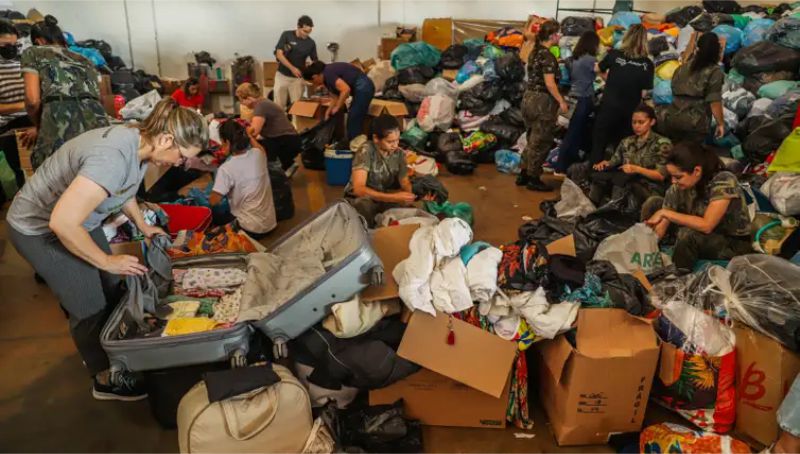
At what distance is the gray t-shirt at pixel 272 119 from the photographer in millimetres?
4539

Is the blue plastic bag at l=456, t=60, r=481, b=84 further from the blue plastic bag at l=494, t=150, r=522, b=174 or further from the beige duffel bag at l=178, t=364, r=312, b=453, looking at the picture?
the beige duffel bag at l=178, t=364, r=312, b=453

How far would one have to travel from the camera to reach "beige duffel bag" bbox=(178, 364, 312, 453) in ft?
6.04

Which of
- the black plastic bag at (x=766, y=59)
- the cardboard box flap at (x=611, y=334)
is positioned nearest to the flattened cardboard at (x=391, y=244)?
the cardboard box flap at (x=611, y=334)

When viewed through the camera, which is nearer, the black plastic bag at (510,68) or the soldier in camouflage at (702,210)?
the soldier in camouflage at (702,210)

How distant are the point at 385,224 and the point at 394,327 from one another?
870 mm

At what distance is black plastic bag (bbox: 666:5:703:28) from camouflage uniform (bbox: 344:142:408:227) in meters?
4.87

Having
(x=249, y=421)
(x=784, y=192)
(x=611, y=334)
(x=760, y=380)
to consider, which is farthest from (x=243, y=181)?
(x=784, y=192)

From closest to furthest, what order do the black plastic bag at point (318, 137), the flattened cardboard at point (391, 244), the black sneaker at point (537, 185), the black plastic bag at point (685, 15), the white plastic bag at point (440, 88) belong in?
the flattened cardboard at point (391, 244), the black sneaker at point (537, 185), the black plastic bag at point (318, 137), the white plastic bag at point (440, 88), the black plastic bag at point (685, 15)

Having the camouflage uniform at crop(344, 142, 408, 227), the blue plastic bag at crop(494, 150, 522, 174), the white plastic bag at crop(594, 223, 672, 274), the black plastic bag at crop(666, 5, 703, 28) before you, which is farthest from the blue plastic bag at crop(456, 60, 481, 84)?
the white plastic bag at crop(594, 223, 672, 274)

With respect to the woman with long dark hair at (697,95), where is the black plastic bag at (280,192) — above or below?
below

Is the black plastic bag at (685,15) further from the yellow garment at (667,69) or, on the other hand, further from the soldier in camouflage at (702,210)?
the soldier in camouflage at (702,210)

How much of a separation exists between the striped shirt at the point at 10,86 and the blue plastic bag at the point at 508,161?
163 inches

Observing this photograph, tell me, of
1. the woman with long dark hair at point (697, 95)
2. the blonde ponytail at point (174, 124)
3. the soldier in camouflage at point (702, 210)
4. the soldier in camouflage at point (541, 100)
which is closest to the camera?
the blonde ponytail at point (174, 124)

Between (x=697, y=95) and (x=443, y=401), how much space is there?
313 cm
